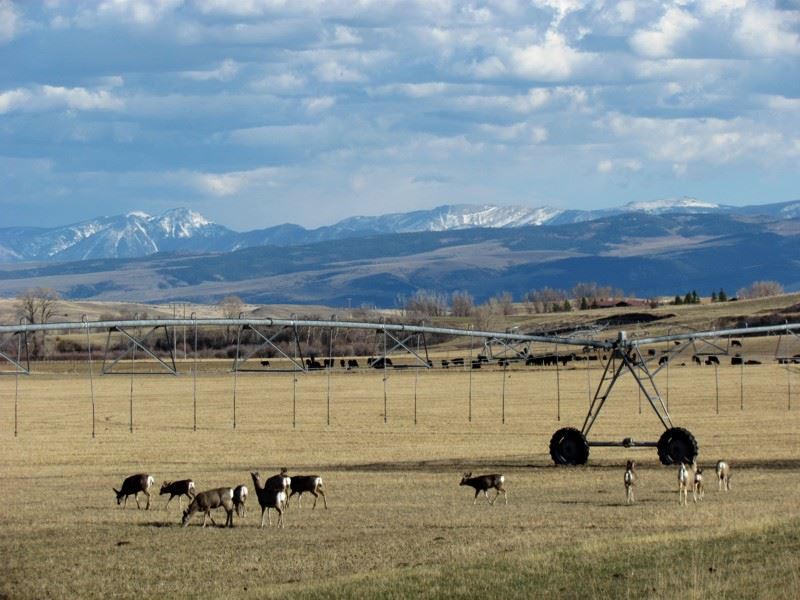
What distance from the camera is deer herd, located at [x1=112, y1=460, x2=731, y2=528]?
3244 cm

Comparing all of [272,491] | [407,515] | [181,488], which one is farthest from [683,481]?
[181,488]

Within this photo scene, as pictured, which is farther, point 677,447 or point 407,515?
point 677,447

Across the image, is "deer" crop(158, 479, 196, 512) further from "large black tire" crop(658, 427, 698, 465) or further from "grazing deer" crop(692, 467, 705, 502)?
"large black tire" crop(658, 427, 698, 465)

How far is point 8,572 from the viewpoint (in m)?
26.3

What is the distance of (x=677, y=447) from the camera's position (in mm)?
48406

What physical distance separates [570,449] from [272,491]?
63.7ft

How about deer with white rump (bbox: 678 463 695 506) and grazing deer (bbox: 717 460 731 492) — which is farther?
grazing deer (bbox: 717 460 731 492)

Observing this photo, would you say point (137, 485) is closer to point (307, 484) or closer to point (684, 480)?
point (307, 484)

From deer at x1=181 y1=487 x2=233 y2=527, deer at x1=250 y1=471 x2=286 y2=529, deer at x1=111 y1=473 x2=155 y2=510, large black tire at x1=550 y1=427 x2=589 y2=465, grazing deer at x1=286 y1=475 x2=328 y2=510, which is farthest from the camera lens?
large black tire at x1=550 y1=427 x2=589 y2=465

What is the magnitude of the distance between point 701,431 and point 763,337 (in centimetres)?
10774

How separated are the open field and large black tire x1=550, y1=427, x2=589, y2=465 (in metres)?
1.01

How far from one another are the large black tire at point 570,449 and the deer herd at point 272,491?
9.84 metres

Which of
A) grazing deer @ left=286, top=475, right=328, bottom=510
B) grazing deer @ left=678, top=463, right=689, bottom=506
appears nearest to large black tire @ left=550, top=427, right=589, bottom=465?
grazing deer @ left=678, top=463, right=689, bottom=506

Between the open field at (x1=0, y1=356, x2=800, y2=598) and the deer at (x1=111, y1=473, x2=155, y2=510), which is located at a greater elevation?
the deer at (x1=111, y1=473, x2=155, y2=510)
